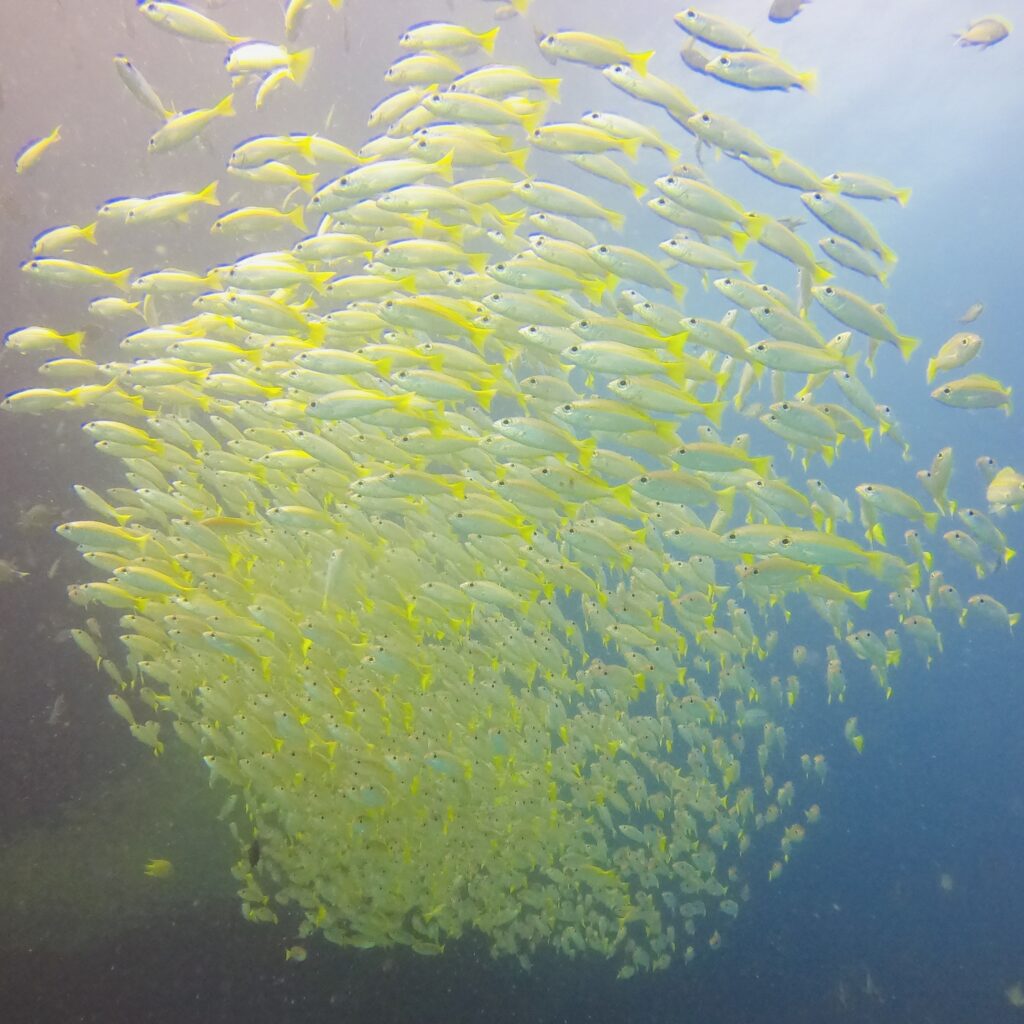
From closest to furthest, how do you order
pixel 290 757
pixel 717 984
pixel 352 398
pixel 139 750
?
pixel 352 398, pixel 290 757, pixel 139 750, pixel 717 984

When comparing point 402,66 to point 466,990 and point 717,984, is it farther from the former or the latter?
point 717,984

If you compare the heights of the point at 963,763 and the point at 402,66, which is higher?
the point at 402,66

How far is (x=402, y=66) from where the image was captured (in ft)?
17.6

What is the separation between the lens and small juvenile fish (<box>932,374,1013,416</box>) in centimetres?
578

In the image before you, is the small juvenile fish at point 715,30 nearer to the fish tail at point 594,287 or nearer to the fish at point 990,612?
the fish tail at point 594,287

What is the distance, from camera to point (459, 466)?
6.34m

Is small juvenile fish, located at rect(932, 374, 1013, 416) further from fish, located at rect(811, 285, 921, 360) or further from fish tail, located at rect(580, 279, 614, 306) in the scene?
fish tail, located at rect(580, 279, 614, 306)

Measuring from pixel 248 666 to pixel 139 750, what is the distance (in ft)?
15.6

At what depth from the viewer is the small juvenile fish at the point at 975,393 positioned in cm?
578

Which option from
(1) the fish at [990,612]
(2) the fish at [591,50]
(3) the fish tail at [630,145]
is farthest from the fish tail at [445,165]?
(1) the fish at [990,612]

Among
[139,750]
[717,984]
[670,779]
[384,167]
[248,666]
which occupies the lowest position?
[717,984]

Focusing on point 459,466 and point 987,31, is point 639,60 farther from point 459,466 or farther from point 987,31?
point 987,31

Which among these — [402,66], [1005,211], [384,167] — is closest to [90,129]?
[402,66]

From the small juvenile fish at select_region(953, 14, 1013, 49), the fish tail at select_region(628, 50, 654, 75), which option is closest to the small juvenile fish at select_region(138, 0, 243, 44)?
the fish tail at select_region(628, 50, 654, 75)
